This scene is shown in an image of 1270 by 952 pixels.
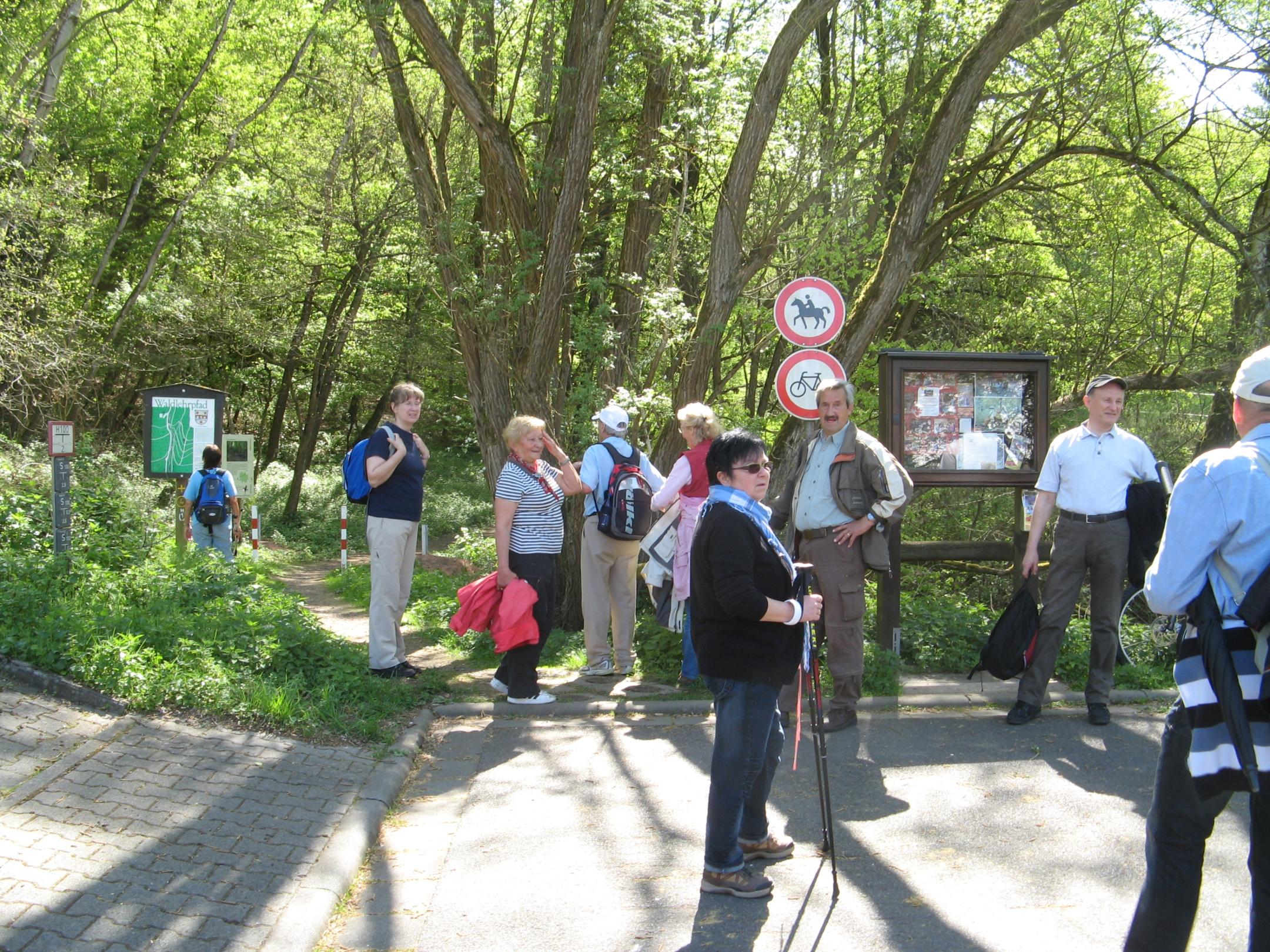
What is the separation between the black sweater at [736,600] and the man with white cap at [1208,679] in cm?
137

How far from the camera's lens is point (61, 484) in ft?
27.0

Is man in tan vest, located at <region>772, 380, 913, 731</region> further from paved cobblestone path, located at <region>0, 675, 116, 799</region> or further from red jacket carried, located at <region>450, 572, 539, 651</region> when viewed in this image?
paved cobblestone path, located at <region>0, 675, 116, 799</region>

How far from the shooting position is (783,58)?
342 inches

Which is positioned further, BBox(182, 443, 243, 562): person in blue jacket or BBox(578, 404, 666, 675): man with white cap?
BBox(182, 443, 243, 562): person in blue jacket

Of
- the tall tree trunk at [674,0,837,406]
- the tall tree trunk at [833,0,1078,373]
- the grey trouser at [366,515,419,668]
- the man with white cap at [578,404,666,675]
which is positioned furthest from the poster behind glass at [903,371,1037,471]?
the grey trouser at [366,515,419,668]

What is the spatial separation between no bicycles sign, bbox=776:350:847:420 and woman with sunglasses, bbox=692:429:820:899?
12.4ft

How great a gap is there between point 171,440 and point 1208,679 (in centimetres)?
1213

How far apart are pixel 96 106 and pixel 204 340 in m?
5.06

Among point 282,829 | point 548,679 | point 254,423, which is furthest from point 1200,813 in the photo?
point 254,423

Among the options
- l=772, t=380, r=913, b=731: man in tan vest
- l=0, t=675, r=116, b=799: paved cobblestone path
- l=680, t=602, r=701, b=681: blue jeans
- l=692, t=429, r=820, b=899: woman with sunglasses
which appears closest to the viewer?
l=692, t=429, r=820, b=899: woman with sunglasses

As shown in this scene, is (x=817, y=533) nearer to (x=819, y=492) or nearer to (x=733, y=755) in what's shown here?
(x=819, y=492)

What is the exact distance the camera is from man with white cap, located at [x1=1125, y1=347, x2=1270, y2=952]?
305cm

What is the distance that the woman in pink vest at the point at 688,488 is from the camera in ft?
23.9

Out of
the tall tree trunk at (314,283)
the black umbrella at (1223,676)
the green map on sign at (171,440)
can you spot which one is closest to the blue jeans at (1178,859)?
the black umbrella at (1223,676)
